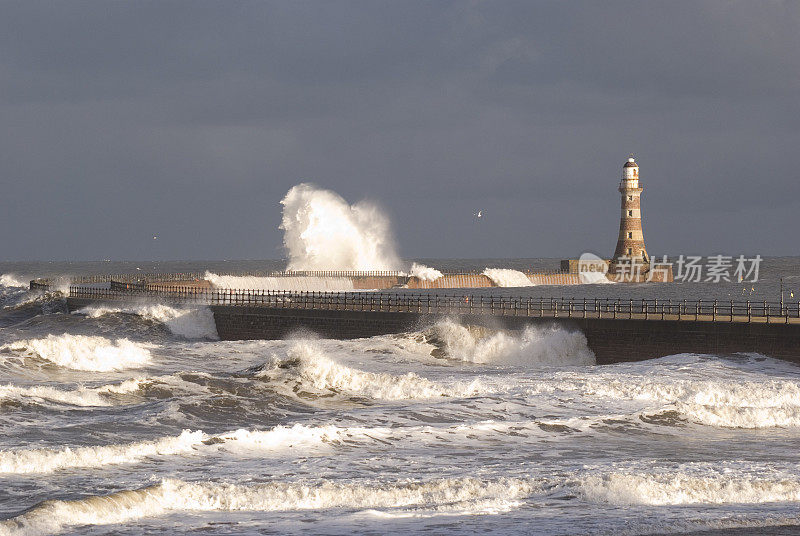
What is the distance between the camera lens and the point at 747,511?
1190 cm

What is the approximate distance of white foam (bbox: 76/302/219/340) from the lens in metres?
44.7

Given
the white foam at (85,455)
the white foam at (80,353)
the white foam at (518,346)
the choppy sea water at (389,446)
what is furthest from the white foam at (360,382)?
the white foam at (518,346)

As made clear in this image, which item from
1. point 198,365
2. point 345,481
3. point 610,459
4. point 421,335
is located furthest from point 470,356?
point 345,481

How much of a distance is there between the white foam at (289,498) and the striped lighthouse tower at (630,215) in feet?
241

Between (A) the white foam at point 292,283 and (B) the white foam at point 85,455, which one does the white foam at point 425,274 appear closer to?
(A) the white foam at point 292,283

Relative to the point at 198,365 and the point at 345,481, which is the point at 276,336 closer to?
the point at 198,365

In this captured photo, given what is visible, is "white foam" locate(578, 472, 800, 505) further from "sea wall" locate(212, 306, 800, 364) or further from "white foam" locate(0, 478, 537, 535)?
"sea wall" locate(212, 306, 800, 364)

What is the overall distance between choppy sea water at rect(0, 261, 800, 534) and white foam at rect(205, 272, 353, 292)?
161ft

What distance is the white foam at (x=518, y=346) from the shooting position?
108 ft

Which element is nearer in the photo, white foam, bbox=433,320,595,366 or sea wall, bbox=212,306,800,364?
sea wall, bbox=212,306,800,364

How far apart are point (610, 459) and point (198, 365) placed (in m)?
18.5

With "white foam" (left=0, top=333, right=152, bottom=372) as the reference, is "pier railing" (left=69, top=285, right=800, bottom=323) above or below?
above

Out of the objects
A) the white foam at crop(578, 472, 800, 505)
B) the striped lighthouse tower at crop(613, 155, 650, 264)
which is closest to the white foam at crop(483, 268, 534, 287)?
the striped lighthouse tower at crop(613, 155, 650, 264)

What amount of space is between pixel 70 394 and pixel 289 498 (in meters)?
10.1
